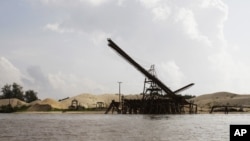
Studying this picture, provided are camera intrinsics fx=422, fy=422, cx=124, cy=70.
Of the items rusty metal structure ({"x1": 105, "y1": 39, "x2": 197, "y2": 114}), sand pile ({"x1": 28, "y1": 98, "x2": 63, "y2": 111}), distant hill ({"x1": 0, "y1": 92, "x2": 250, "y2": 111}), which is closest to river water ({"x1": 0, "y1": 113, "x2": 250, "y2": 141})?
rusty metal structure ({"x1": 105, "y1": 39, "x2": 197, "y2": 114})

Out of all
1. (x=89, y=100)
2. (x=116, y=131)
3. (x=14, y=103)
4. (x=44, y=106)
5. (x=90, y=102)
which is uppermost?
(x=89, y=100)

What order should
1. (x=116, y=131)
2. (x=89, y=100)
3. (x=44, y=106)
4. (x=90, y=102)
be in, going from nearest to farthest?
1. (x=116, y=131)
2. (x=44, y=106)
3. (x=90, y=102)
4. (x=89, y=100)

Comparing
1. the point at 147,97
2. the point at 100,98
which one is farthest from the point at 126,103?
the point at 100,98

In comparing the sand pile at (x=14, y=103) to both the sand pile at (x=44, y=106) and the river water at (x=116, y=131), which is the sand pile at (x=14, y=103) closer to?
the sand pile at (x=44, y=106)

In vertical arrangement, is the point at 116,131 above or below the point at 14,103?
below

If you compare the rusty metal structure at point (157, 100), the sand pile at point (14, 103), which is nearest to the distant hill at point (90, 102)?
Result: the sand pile at point (14, 103)

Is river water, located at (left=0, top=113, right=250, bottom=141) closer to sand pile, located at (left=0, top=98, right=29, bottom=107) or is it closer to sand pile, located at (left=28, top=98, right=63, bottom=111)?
sand pile, located at (left=28, top=98, right=63, bottom=111)

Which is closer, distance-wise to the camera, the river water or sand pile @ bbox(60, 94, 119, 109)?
the river water

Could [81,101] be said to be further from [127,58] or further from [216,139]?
[216,139]

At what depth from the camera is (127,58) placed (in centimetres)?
8169

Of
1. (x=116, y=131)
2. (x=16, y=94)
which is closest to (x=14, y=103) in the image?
(x=16, y=94)

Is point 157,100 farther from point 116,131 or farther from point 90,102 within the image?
point 90,102

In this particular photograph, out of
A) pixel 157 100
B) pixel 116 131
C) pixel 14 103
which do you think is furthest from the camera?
pixel 14 103

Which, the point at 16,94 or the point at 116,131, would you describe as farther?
the point at 16,94
